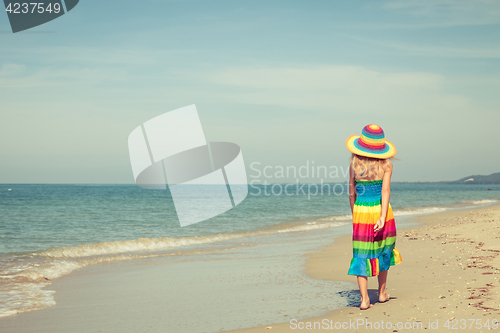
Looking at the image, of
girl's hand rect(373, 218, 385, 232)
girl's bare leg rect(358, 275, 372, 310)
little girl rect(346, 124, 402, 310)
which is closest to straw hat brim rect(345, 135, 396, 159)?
little girl rect(346, 124, 402, 310)

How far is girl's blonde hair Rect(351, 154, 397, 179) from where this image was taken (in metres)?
4.02

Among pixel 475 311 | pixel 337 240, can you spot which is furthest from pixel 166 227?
pixel 475 311

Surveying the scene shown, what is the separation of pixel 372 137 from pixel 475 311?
193cm

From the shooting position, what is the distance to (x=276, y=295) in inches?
204

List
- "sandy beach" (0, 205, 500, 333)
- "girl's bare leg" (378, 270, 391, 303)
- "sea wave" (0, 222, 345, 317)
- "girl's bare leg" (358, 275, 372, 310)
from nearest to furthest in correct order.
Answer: "sandy beach" (0, 205, 500, 333) → "girl's bare leg" (358, 275, 372, 310) → "girl's bare leg" (378, 270, 391, 303) → "sea wave" (0, 222, 345, 317)

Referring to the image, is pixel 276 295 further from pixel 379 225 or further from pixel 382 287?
pixel 379 225

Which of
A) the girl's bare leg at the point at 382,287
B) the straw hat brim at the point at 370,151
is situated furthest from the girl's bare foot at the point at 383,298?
the straw hat brim at the point at 370,151

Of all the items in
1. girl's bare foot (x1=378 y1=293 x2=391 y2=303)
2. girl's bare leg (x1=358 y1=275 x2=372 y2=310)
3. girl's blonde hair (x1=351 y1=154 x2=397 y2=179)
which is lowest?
girl's bare foot (x1=378 y1=293 x2=391 y2=303)

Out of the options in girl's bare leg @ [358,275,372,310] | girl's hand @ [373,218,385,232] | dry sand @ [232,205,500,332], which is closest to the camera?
dry sand @ [232,205,500,332]

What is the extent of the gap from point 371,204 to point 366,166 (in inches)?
16.1

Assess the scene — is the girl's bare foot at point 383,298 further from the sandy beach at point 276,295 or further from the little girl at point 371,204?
the little girl at point 371,204

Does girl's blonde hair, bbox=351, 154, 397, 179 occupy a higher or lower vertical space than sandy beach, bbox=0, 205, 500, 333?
higher

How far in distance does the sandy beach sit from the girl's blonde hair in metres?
1.42

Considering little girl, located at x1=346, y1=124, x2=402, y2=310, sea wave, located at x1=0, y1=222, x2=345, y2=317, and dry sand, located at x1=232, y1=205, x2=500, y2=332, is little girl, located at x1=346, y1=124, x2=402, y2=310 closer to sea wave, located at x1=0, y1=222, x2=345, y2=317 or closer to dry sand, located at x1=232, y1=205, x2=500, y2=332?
Result: dry sand, located at x1=232, y1=205, x2=500, y2=332
